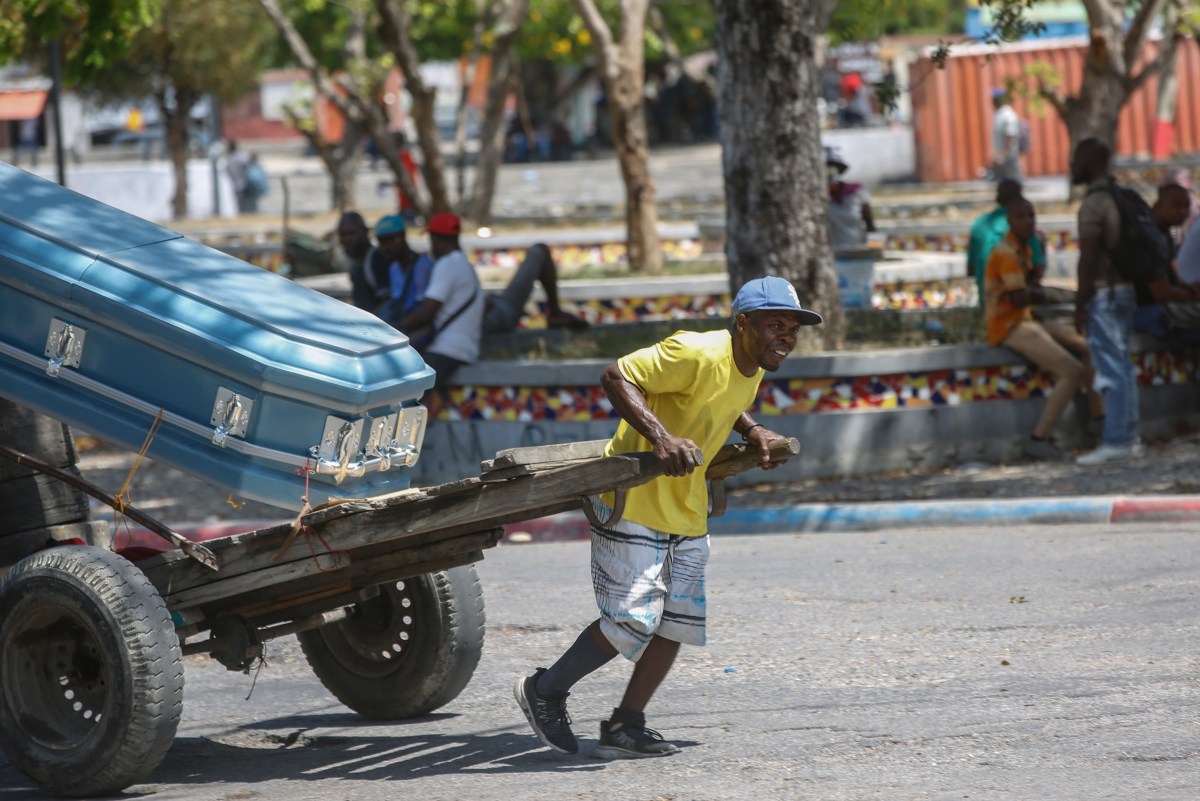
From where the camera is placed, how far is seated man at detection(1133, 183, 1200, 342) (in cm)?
1082

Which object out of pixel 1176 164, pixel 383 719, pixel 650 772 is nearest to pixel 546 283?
pixel 383 719

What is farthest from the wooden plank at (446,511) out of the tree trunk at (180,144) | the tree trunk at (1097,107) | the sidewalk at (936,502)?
the tree trunk at (180,144)

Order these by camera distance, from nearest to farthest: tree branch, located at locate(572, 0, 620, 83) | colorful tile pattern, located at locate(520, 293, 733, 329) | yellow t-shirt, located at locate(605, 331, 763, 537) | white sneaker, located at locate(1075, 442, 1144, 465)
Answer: yellow t-shirt, located at locate(605, 331, 763, 537), white sneaker, located at locate(1075, 442, 1144, 465), colorful tile pattern, located at locate(520, 293, 733, 329), tree branch, located at locate(572, 0, 620, 83)

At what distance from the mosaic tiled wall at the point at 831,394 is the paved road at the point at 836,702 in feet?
6.91

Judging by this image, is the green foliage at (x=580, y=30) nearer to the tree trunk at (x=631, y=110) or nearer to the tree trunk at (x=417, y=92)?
the tree trunk at (x=417, y=92)

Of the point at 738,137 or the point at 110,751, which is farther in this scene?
the point at 738,137

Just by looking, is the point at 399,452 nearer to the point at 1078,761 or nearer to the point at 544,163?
the point at 1078,761

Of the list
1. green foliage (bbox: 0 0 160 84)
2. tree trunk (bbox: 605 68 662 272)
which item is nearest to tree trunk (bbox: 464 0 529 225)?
tree trunk (bbox: 605 68 662 272)

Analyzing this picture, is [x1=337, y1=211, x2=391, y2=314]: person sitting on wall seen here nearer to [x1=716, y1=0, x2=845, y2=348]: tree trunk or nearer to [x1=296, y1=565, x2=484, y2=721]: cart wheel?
[x1=716, y1=0, x2=845, y2=348]: tree trunk

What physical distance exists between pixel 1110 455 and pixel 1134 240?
1325 mm

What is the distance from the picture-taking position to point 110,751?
5.00 metres

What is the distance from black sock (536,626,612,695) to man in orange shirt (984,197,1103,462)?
583 cm

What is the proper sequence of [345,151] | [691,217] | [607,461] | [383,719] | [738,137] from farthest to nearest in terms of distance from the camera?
[345,151]
[691,217]
[738,137]
[383,719]
[607,461]

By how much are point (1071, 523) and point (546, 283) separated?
4.94 m
